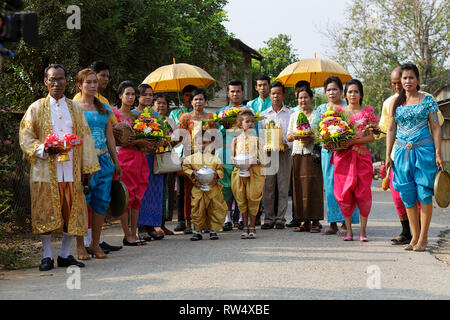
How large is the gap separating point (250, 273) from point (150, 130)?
131 inches

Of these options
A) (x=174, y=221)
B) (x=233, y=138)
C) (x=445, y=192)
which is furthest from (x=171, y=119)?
(x=445, y=192)

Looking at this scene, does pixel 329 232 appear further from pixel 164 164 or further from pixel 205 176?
pixel 164 164

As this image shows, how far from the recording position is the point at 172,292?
210 inches

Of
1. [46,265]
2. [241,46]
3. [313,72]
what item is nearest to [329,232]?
[313,72]

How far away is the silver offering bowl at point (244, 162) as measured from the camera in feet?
29.9

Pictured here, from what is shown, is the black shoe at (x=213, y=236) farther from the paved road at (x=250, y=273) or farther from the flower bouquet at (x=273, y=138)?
the flower bouquet at (x=273, y=138)

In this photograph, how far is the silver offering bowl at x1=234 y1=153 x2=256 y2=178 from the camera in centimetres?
910

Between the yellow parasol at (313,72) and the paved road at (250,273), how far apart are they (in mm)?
3555

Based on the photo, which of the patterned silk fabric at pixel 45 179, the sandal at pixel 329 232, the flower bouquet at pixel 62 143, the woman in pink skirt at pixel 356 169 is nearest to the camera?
the flower bouquet at pixel 62 143

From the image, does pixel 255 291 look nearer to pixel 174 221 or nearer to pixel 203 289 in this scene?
pixel 203 289

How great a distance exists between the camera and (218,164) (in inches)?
361

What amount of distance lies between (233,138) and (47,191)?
3.68 metres

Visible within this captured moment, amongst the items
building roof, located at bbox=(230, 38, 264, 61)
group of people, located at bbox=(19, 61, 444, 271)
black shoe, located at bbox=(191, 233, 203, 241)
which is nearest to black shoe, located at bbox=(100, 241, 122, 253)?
group of people, located at bbox=(19, 61, 444, 271)

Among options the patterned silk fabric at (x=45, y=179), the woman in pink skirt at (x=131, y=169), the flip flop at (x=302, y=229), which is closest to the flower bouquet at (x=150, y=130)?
the woman in pink skirt at (x=131, y=169)
